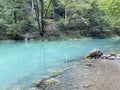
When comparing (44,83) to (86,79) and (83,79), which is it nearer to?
(83,79)

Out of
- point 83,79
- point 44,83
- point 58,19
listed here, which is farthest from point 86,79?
point 58,19

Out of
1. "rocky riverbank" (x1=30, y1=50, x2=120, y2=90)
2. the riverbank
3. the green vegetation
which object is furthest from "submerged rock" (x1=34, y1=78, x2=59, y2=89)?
the green vegetation

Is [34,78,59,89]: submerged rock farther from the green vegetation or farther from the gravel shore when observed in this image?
the green vegetation

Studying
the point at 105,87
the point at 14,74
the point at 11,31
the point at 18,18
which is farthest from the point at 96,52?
the point at 18,18

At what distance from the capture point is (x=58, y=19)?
4325cm

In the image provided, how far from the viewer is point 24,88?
1019 centimetres

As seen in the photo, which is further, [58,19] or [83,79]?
[58,19]

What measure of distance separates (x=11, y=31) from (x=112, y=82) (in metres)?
27.2

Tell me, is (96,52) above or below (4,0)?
below

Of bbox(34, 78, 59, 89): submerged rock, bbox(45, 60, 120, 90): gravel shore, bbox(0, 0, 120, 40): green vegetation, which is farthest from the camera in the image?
bbox(0, 0, 120, 40): green vegetation

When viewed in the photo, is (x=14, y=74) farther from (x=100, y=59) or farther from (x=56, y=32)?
(x=56, y=32)

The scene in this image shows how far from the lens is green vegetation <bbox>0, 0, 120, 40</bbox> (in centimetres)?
3616

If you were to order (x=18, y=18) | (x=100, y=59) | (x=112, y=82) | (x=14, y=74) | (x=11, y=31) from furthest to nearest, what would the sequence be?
1. (x=18, y=18)
2. (x=11, y=31)
3. (x=100, y=59)
4. (x=14, y=74)
5. (x=112, y=82)

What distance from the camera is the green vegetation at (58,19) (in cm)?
3616
